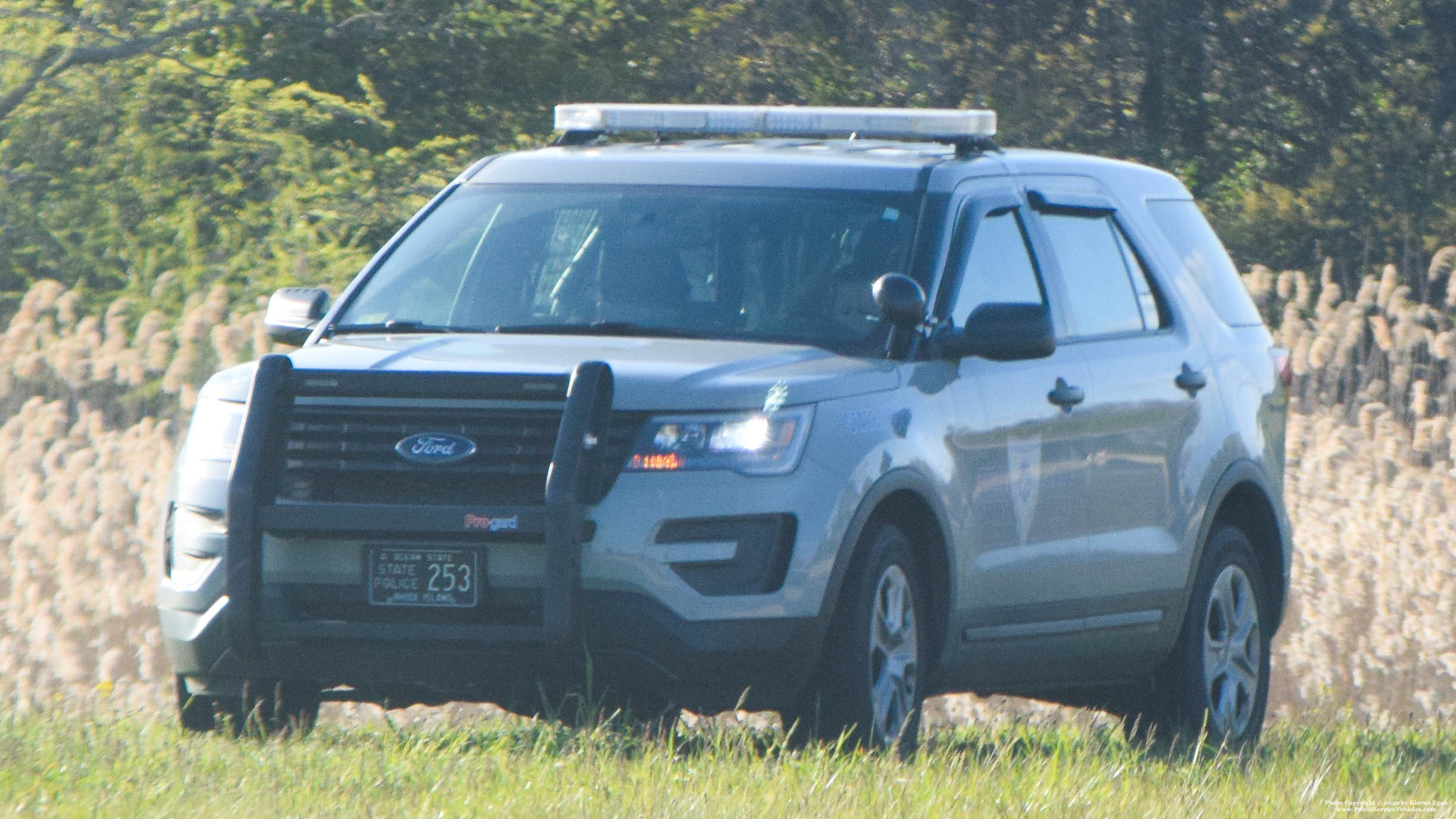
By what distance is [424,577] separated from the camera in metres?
5.30

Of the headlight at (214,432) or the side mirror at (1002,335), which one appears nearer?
the headlight at (214,432)

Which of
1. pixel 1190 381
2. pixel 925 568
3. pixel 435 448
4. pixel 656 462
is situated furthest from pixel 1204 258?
pixel 435 448

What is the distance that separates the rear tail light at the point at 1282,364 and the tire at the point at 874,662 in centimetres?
245

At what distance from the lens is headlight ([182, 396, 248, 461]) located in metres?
5.54

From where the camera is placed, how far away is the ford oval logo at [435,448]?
5301mm

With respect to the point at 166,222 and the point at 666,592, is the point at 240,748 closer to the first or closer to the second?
the point at 666,592

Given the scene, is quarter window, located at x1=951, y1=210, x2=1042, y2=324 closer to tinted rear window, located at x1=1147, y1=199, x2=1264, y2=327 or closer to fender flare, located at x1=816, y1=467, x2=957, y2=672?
fender flare, located at x1=816, y1=467, x2=957, y2=672

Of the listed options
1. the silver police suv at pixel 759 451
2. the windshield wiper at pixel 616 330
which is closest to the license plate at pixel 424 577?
the silver police suv at pixel 759 451

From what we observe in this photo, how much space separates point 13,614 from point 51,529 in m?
0.35

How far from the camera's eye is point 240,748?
17.9 ft

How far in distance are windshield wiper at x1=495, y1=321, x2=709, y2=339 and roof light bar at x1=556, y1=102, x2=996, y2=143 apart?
2.90 feet

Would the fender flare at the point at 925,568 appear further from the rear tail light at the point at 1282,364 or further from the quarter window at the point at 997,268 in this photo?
the rear tail light at the point at 1282,364

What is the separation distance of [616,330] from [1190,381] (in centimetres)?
203

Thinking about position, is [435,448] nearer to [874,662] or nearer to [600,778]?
[600,778]
